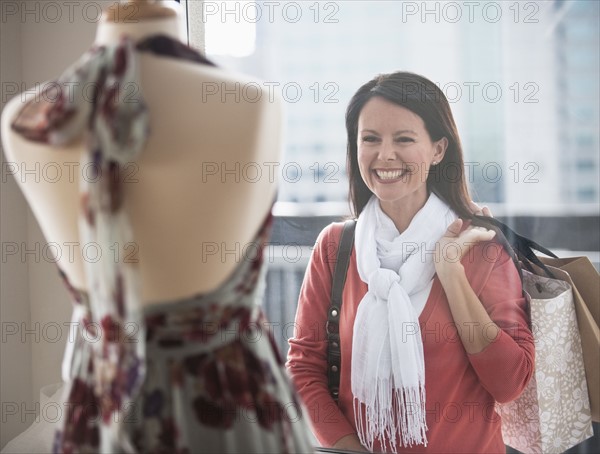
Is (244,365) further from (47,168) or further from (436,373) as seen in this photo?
(436,373)

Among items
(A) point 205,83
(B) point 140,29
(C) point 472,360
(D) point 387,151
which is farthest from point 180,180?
(C) point 472,360

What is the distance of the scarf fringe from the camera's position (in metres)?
1.63

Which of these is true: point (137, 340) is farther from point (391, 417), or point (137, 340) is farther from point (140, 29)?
point (391, 417)

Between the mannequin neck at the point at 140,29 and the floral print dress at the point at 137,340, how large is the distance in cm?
8

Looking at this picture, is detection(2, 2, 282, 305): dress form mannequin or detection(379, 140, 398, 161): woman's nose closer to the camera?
detection(2, 2, 282, 305): dress form mannequin

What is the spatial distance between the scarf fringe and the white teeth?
0.53 m

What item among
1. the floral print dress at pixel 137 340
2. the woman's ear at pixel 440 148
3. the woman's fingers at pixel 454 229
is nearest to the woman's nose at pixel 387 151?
the woman's ear at pixel 440 148

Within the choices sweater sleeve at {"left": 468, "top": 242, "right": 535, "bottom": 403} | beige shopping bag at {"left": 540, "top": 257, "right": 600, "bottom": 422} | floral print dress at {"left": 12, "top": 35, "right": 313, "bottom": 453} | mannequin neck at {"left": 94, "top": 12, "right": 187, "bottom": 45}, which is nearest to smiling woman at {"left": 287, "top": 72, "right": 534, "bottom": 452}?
sweater sleeve at {"left": 468, "top": 242, "right": 535, "bottom": 403}

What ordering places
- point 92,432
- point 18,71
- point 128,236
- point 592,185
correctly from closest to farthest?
1. point 128,236
2. point 92,432
3. point 592,185
4. point 18,71

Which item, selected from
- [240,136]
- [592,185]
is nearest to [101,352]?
[240,136]

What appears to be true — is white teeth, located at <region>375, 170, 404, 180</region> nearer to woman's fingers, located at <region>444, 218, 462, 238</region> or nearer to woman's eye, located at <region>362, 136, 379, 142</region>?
woman's eye, located at <region>362, 136, 379, 142</region>

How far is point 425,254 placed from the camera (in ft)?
5.35

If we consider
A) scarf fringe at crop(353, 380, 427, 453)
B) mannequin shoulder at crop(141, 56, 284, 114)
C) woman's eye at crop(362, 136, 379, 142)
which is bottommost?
scarf fringe at crop(353, 380, 427, 453)

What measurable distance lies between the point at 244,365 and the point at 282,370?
90mm
